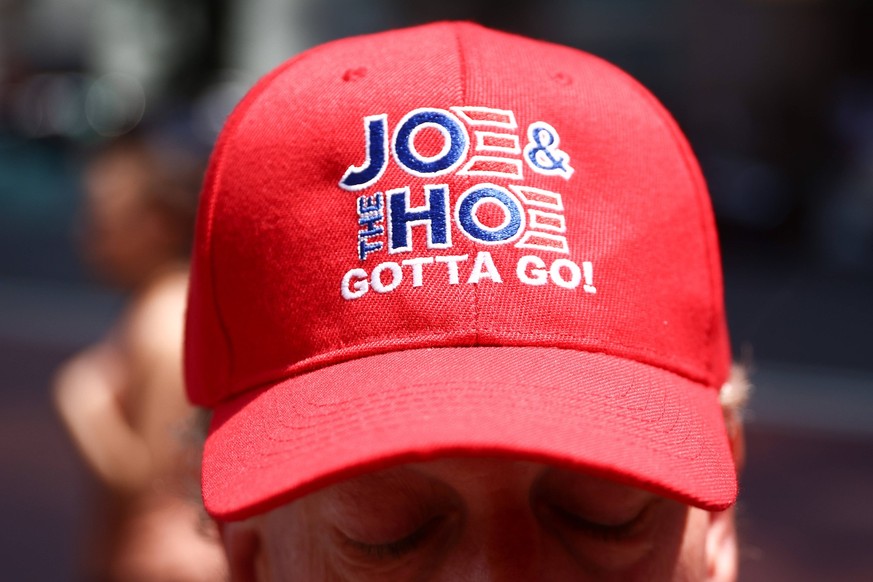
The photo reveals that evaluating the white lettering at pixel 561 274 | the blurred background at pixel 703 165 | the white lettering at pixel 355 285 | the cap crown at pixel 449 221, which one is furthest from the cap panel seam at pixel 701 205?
the blurred background at pixel 703 165

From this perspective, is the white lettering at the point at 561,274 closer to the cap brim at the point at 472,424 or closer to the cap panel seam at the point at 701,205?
the cap brim at the point at 472,424

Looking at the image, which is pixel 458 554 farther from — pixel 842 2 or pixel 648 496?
pixel 842 2

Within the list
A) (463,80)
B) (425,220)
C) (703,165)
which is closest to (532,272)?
(425,220)

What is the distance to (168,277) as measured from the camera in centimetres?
336

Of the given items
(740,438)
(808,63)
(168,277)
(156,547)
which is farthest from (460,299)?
(808,63)

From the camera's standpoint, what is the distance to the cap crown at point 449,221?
1272 millimetres

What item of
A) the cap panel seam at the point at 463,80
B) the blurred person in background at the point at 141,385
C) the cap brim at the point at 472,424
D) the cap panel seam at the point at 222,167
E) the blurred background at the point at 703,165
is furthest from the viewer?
the blurred background at the point at 703,165

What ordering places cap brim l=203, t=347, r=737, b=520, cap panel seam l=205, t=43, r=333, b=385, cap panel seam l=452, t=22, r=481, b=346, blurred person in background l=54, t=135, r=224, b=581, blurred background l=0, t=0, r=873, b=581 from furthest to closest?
blurred background l=0, t=0, r=873, b=581 → blurred person in background l=54, t=135, r=224, b=581 → cap panel seam l=205, t=43, r=333, b=385 → cap panel seam l=452, t=22, r=481, b=346 → cap brim l=203, t=347, r=737, b=520

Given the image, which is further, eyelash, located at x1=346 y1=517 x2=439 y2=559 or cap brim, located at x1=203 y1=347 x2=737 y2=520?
eyelash, located at x1=346 y1=517 x2=439 y2=559

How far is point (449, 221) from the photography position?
1.28m

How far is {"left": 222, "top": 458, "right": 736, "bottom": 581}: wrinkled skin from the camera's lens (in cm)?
123

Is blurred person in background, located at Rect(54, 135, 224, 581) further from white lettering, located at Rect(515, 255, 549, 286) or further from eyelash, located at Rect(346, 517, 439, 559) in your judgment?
white lettering, located at Rect(515, 255, 549, 286)

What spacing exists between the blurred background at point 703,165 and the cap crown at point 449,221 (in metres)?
2.23

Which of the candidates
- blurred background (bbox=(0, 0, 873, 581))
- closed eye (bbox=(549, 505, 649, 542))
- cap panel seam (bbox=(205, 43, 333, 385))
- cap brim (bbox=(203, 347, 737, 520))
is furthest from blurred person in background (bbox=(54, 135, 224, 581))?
closed eye (bbox=(549, 505, 649, 542))
